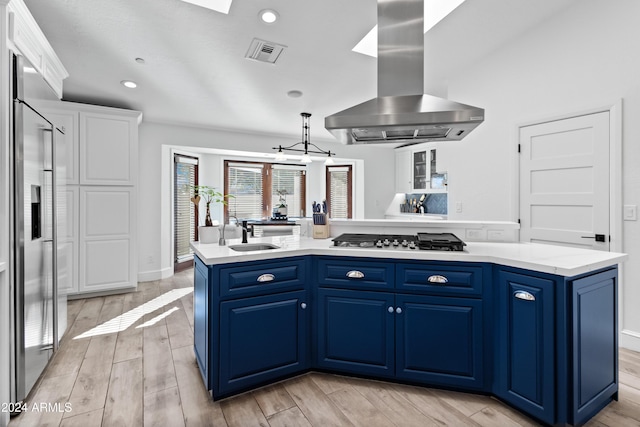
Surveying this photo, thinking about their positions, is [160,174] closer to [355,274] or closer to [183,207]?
[183,207]

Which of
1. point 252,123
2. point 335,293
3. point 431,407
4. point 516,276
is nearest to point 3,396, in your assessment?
point 335,293

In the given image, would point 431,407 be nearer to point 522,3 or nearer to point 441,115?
point 441,115

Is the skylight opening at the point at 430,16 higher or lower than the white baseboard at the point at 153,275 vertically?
higher

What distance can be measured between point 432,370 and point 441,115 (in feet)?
5.28

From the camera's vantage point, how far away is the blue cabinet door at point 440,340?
1913mm

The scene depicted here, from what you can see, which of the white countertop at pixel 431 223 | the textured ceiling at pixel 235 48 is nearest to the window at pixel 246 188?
the textured ceiling at pixel 235 48

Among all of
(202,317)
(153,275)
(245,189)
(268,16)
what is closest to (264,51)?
(268,16)

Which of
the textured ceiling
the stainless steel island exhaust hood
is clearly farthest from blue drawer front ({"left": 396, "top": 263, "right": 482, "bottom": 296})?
the textured ceiling

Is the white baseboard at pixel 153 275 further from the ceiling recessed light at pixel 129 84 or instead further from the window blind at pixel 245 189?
the ceiling recessed light at pixel 129 84

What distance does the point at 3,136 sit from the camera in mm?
1654

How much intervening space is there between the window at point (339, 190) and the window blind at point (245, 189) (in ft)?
5.15

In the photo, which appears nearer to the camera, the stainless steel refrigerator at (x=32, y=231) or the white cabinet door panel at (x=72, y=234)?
the stainless steel refrigerator at (x=32, y=231)

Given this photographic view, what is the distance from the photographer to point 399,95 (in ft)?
7.49

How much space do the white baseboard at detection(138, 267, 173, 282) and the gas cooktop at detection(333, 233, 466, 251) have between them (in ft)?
12.3
